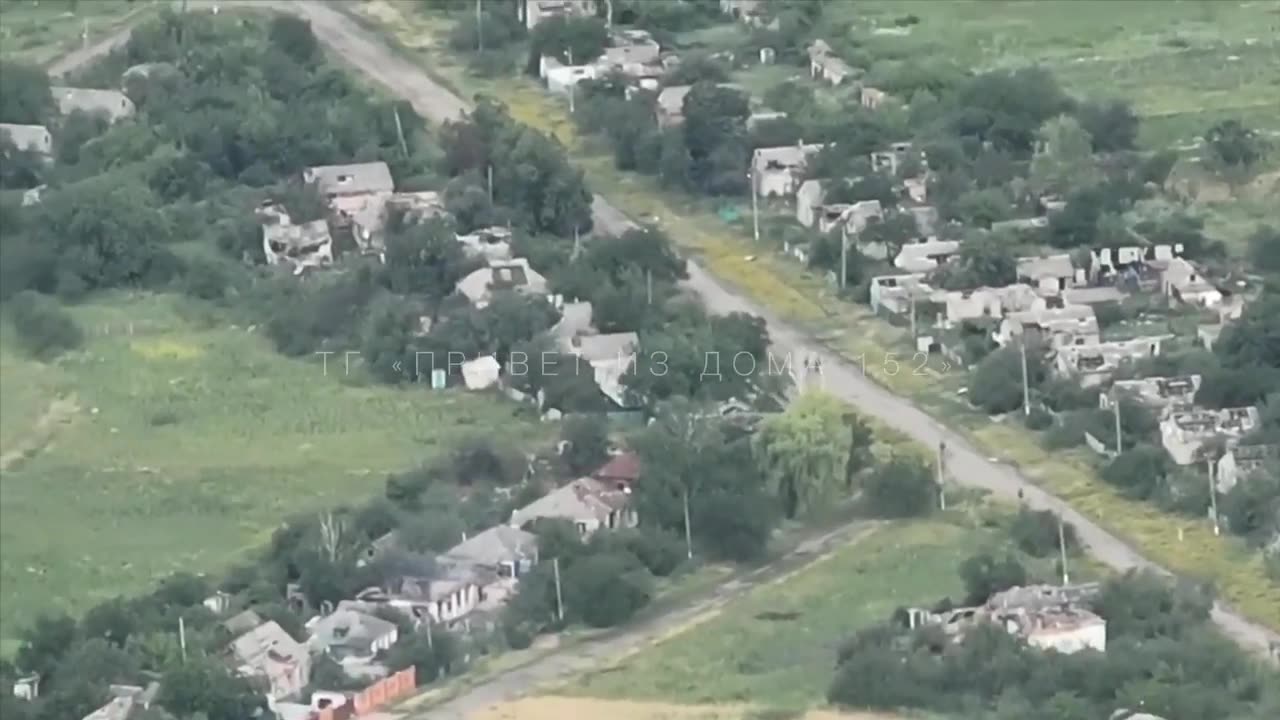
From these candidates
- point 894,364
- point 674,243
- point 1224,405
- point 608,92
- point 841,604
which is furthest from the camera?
point 608,92

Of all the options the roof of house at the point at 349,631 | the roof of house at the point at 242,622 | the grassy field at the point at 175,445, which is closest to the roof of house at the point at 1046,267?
the grassy field at the point at 175,445

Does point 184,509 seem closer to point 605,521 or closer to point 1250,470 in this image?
point 605,521

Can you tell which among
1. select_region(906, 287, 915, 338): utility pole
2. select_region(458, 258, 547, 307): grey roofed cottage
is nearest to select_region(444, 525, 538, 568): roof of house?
select_region(458, 258, 547, 307): grey roofed cottage

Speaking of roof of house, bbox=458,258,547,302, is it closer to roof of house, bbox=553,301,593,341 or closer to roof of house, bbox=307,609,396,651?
roof of house, bbox=553,301,593,341

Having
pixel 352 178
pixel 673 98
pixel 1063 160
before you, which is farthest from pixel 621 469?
pixel 673 98

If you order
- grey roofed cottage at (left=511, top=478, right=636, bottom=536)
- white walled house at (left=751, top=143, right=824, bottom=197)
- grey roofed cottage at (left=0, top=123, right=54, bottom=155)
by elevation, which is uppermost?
grey roofed cottage at (left=511, top=478, right=636, bottom=536)

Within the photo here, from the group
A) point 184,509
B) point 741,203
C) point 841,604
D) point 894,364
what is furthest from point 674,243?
point 841,604

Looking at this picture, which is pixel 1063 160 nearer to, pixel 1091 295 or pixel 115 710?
pixel 1091 295
